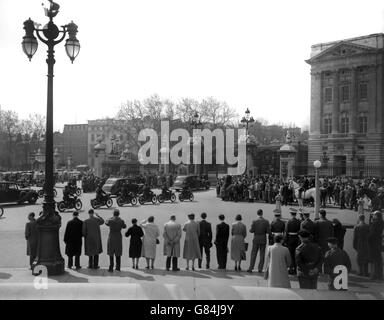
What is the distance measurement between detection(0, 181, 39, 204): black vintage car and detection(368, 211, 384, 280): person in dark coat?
21.2 metres

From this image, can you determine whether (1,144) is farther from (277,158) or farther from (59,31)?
(59,31)

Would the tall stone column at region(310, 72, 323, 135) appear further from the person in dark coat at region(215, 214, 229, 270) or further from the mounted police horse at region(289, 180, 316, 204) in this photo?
the person in dark coat at region(215, 214, 229, 270)

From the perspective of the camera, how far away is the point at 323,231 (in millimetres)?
11250

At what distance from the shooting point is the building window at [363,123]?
5456 cm

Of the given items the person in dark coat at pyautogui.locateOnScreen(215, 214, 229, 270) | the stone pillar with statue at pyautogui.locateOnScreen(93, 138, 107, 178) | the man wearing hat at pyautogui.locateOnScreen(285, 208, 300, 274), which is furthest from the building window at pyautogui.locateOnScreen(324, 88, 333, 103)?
the person in dark coat at pyautogui.locateOnScreen(215, 214, 229, 270)

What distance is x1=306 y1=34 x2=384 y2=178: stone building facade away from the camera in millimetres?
52844

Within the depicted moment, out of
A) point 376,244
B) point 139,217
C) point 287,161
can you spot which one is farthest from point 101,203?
point 287,161

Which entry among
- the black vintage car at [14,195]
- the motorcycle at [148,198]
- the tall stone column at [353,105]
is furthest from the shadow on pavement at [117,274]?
the tall stone column at [353,105]

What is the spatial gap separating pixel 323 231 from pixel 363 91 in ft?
159

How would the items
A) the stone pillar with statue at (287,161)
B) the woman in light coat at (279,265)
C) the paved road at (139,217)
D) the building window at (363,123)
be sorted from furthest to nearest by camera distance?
the building window at (363,123), the stone pillar with statue at (287,161), the paved road at (139,217), the woman in light coat at (279,265)

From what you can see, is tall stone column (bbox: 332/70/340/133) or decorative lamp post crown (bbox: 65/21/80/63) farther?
tall stone column (bbox: 332/70/340/133)

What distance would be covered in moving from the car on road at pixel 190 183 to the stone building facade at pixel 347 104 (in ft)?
54.8

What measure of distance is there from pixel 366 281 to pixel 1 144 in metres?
63.2

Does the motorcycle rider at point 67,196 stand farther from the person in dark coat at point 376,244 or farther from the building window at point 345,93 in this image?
the building window at point 345,93
